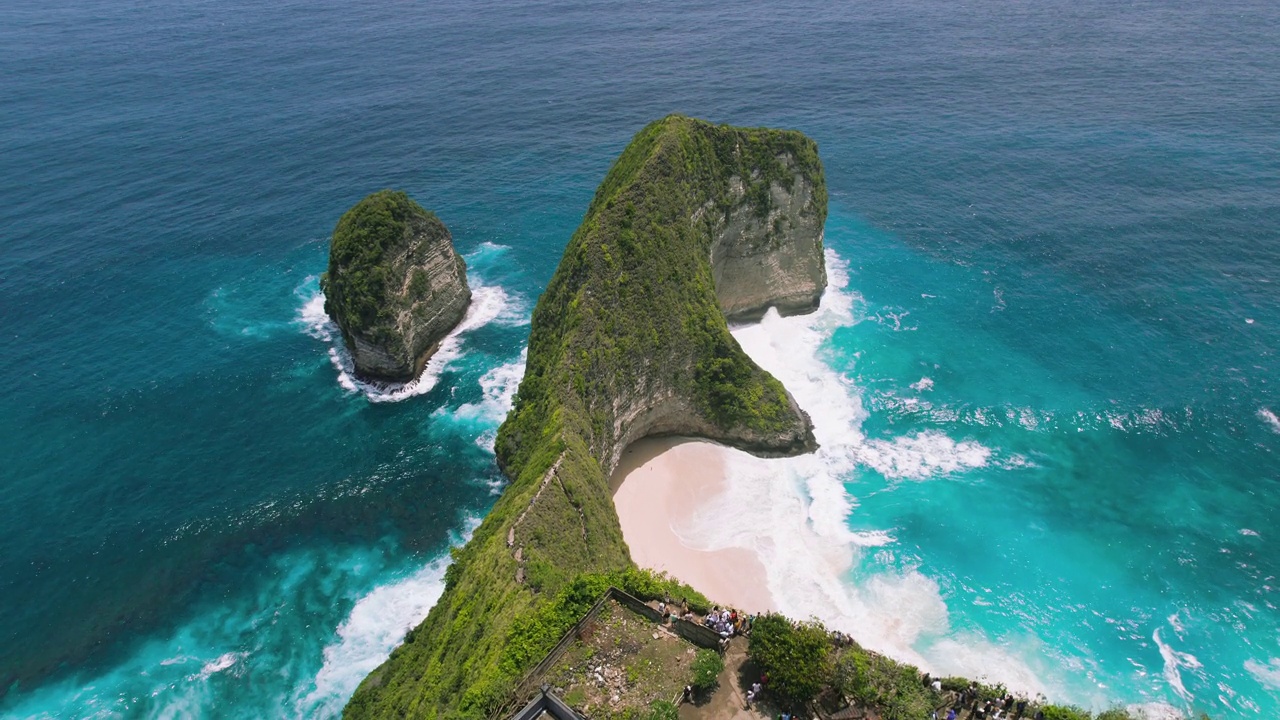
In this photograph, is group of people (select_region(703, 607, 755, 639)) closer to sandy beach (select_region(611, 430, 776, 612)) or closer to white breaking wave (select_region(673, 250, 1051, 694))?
sandy beach (select_region(611, 430, 776, 612))

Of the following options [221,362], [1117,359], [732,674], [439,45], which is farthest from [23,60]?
[1117,359]

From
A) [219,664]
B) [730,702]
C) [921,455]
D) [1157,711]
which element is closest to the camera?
[730,702]

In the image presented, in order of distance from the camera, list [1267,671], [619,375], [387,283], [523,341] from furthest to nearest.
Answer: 1. [523,341]
2. [387,283]
3. [619,375]
4. [1267,671]

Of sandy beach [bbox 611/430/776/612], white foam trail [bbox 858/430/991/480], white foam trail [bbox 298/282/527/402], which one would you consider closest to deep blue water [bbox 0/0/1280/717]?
white foam trail [bbox 858/430/991/480]

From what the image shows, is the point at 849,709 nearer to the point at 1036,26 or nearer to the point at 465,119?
the point at 465,119

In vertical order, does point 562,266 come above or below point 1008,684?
above

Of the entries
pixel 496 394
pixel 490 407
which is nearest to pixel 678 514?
pixel 490 407

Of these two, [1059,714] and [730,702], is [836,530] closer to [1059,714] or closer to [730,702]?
[1059,714]
